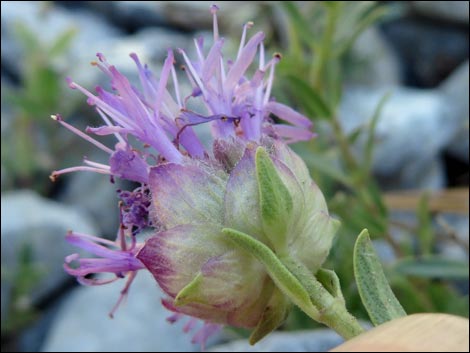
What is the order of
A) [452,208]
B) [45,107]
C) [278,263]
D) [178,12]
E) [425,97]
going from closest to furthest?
[278,263] → [452,208] → [45,107] → [425,97] → [178,12]

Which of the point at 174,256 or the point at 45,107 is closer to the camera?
the point at 174,256

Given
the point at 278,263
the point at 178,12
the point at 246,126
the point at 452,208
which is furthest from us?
the point at 178,12

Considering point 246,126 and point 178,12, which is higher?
point 246,126

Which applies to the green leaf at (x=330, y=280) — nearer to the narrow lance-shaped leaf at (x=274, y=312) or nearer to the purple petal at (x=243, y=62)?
the narrow lance-shaped leaf at (x=274, y=312)

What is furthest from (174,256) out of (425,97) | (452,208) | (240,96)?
(425,97)

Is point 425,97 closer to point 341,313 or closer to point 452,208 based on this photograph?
point 452,208

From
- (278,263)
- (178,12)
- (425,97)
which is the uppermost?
(278,263)

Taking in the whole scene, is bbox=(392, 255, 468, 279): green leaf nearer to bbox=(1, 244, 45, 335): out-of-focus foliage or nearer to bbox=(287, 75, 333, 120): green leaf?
bbox=(287, 75, 333, 120): green leaf

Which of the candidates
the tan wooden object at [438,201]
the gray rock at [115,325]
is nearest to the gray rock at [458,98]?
the tan wooden object at [438,201]
